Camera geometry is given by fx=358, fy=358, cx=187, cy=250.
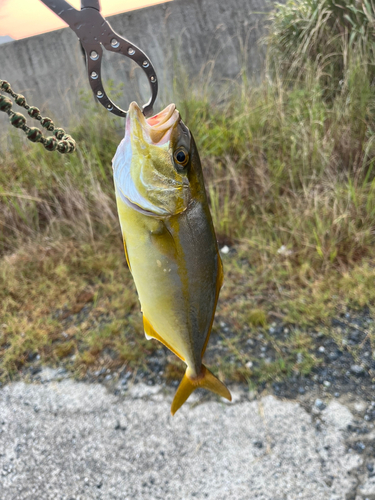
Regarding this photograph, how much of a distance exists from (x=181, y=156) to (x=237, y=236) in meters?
2.50

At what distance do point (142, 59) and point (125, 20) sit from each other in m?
5.59

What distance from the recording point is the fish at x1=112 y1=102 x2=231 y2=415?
0.87 metres

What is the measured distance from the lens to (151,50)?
18.6ft

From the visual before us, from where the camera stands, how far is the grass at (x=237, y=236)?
2.59 m

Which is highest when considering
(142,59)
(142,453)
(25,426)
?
(142,59)

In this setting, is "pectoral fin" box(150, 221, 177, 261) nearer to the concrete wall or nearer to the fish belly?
the fish belly

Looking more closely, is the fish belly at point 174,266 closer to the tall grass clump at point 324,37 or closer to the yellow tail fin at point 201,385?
the yellow tail fin at point 201,385

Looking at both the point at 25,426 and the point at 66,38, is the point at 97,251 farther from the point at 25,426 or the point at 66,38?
the point at 66,38

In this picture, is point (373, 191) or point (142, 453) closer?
point (142, 453)

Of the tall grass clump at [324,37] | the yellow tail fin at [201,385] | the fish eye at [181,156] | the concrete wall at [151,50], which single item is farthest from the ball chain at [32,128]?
the concrete wall at [151,50]

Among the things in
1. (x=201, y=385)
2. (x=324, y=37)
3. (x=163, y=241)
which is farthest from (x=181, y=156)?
(x=324, y=37)

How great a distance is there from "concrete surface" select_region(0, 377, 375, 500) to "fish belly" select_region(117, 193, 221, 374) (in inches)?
54.0

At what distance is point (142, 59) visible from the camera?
3.04ft

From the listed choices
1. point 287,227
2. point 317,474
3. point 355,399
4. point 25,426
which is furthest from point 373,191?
point 25,426
